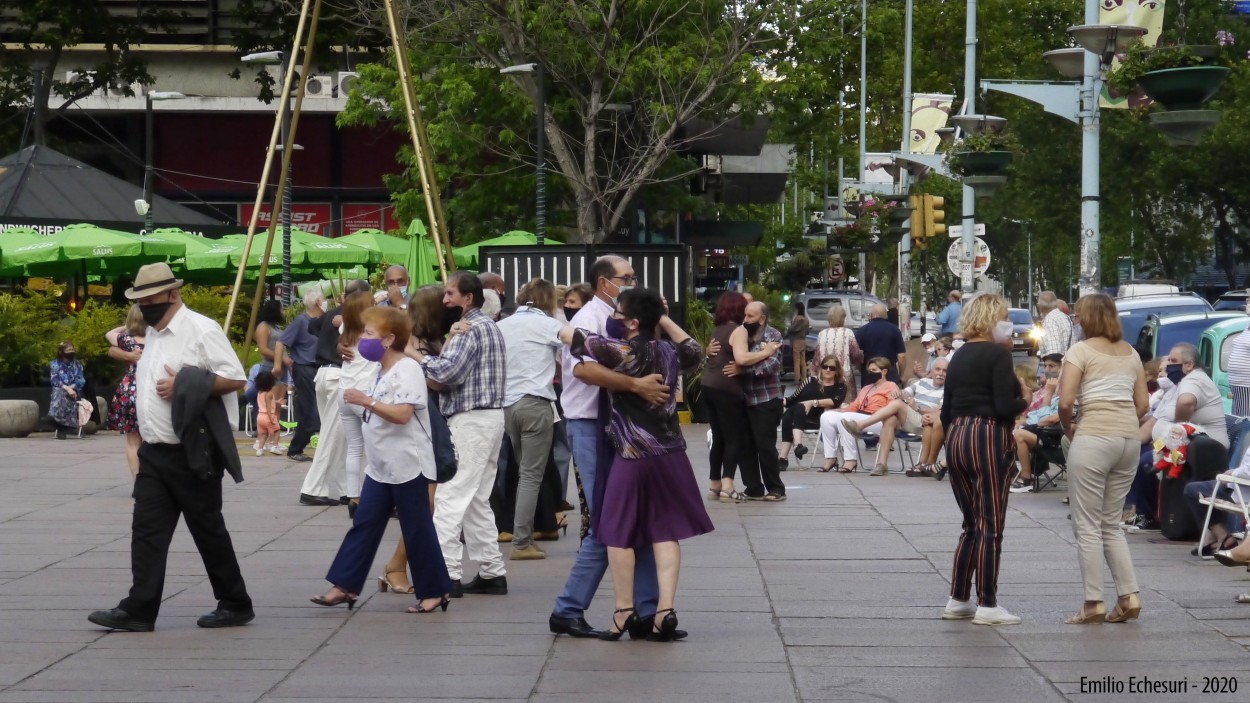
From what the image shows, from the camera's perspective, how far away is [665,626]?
823 cm

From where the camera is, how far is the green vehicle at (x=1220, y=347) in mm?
15656

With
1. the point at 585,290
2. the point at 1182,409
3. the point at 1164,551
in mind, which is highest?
the point at 585,290

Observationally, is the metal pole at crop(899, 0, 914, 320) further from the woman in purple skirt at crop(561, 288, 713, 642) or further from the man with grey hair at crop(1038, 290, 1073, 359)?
the woman in purple skirt at crop(561, 288, 713, 642)

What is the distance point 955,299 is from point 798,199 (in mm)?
85440

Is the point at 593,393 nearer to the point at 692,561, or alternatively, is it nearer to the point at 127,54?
the point at 692,561

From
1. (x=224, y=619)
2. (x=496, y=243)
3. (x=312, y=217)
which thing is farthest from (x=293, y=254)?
(x=224, y=619)

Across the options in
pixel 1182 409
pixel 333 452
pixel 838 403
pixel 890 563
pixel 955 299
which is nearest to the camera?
pixel 890 563

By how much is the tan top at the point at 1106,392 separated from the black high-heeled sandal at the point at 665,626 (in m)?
2.43

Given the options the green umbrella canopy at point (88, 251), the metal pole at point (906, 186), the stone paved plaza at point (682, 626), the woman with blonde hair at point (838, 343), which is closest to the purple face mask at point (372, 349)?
the stone paved plaza at point (682, 626)

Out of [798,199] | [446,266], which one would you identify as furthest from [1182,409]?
[798,199]

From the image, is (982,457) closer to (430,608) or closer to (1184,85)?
(430,608)

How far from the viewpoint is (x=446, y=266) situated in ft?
64.4

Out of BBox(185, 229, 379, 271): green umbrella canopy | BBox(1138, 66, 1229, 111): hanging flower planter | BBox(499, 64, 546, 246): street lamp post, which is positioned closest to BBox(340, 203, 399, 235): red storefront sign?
BBox(185, 229, 379, 271): green umbrella canopy

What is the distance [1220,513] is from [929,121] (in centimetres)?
2743
